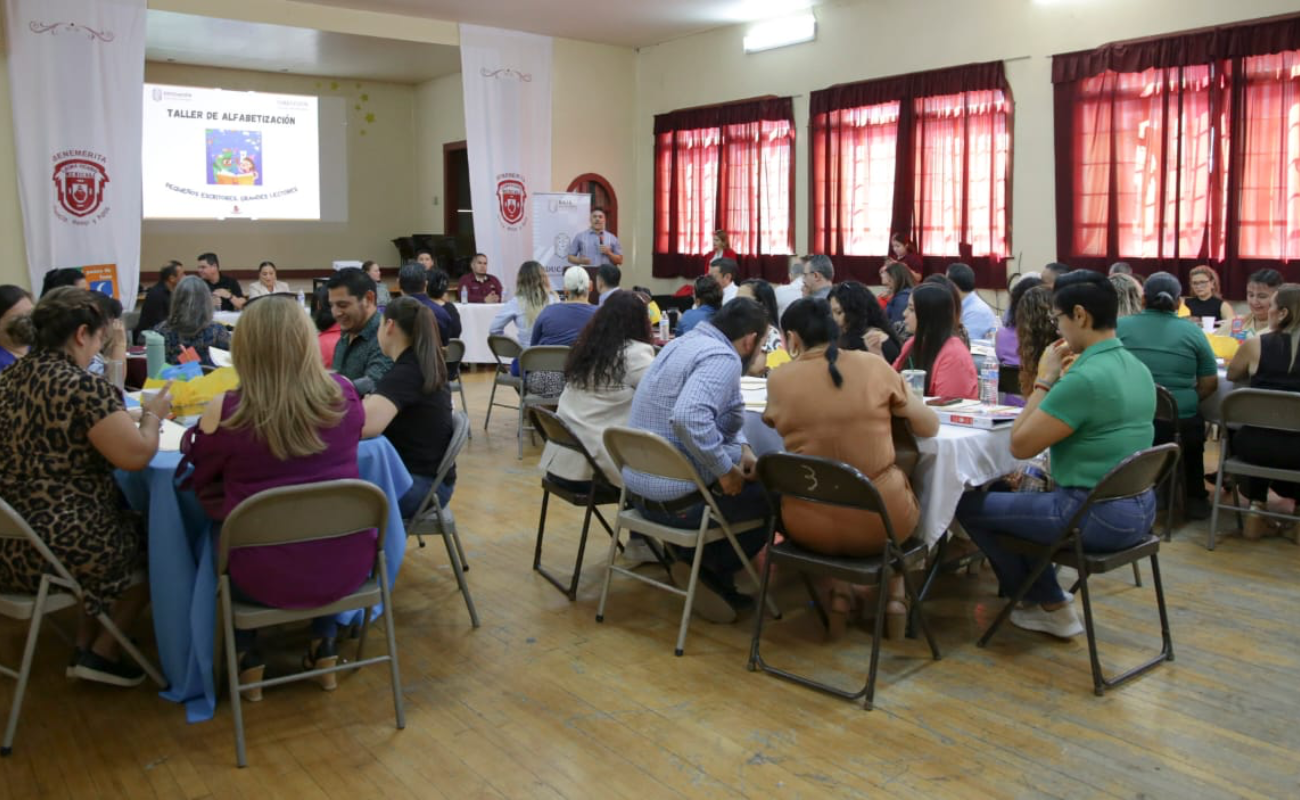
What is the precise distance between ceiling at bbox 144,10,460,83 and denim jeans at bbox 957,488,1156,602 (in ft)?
31.9

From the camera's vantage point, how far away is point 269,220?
1366cm

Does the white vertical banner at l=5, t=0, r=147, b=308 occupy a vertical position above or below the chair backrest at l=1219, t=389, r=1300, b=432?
above

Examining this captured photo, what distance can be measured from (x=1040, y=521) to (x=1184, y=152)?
582 centimetres

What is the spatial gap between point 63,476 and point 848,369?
7.47 feet

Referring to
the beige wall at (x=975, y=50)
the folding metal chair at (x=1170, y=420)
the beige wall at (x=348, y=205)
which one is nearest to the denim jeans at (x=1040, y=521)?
the folding metal chair at (x=1170, y=420)

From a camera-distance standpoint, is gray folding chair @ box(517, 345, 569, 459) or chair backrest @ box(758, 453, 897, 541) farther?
gray folding chair @ box(517, 345, 569, 459)

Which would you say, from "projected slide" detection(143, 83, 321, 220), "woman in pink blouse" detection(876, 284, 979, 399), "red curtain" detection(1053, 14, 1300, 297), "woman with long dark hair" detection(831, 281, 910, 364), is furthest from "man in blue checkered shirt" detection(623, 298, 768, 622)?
"projected slide" detection(143, 83, 321, 220)

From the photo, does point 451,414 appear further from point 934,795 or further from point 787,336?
point 934,795

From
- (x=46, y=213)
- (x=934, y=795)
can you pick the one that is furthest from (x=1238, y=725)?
(x=46, y=213)

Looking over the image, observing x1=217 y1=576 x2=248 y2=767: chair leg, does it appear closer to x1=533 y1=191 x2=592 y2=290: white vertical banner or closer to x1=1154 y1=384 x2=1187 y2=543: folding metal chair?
x1=1154 y1=384 x2=1187 y2=543: folding metal chair

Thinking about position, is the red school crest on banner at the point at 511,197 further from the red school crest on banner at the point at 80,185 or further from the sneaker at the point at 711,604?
the sneaker at the point at 711,604

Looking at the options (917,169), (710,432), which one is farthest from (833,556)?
(917,169)

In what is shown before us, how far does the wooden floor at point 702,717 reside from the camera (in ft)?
8.68

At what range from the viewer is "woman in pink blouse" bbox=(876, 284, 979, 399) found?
400cm
